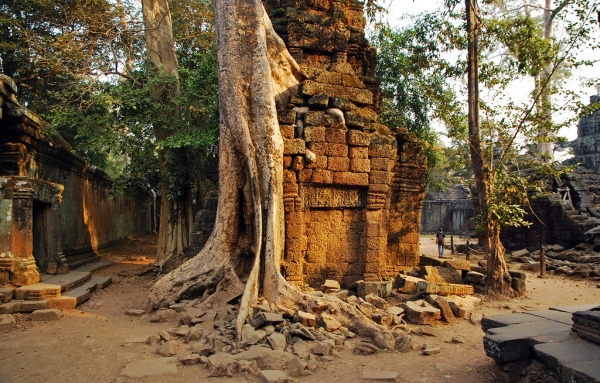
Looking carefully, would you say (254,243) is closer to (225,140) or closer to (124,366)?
(225,140)

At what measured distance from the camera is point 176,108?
391 inches

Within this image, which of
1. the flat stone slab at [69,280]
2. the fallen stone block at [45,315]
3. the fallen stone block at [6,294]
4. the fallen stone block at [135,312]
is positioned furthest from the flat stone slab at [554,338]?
the flat stone slab at [69,280]

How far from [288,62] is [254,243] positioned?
3.01 metres

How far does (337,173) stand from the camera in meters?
6.77

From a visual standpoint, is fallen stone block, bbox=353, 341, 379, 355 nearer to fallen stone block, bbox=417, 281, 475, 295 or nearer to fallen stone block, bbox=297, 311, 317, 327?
fallen stone block, bbox=297, 311, 317, 327

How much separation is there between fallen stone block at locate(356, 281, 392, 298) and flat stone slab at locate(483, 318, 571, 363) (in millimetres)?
2687

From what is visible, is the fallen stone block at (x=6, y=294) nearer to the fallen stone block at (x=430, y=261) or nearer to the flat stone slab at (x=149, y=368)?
the flat stone slab at (x=149, y=368)

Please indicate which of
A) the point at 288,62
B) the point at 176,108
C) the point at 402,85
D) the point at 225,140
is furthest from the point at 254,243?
the point at 402,85

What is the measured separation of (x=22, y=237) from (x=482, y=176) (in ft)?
24.5

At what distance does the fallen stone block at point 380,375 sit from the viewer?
382cm

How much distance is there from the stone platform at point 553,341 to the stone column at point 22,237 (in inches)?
250

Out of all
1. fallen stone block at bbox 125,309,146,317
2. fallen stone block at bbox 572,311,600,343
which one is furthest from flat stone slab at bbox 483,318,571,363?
fallen stone block at bbox 125,309,146,317

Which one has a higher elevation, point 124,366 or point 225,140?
point 225,140

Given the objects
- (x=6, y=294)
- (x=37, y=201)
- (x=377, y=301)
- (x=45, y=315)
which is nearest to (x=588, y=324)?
(x=377, y=301)
